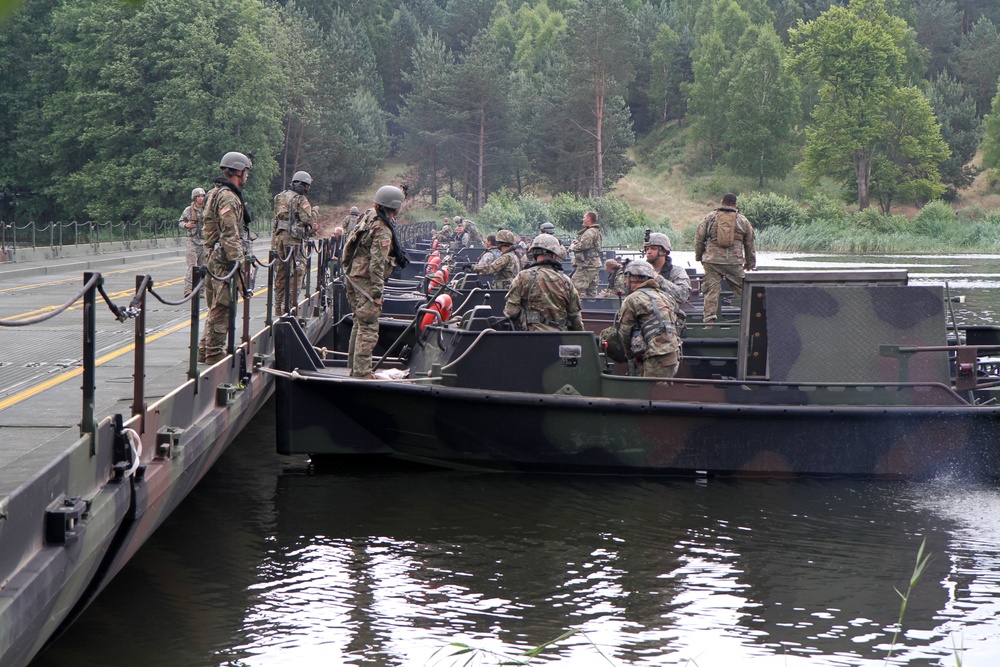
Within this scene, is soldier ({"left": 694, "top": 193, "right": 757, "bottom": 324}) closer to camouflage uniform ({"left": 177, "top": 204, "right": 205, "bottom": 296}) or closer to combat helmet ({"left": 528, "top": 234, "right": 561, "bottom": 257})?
combat helmet ({"left": 528, "top": 234, "right": 561, "bottom": 257})

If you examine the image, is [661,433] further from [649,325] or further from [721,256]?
[721,256]

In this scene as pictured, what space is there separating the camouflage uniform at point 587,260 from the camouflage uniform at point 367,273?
979 cm

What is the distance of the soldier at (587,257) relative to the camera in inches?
813

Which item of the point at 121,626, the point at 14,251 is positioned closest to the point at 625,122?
the point at 14,251

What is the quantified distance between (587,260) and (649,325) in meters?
10.3

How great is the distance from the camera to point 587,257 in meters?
21.0

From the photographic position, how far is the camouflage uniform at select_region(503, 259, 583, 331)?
1103 cm

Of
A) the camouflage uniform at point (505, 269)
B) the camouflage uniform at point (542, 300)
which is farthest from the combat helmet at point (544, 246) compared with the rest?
the camouflage uniform at point (505, 269)

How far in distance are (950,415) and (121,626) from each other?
23.9ft

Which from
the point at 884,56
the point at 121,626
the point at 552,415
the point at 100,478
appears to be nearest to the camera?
the point at 100,478

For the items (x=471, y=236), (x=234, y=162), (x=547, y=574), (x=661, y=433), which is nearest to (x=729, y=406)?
(x=661, y=433)

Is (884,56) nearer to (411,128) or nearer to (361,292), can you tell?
(411,128)

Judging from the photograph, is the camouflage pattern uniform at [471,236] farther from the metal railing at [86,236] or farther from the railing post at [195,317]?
the railing post at [195,317]

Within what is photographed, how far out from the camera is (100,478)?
614 cm
